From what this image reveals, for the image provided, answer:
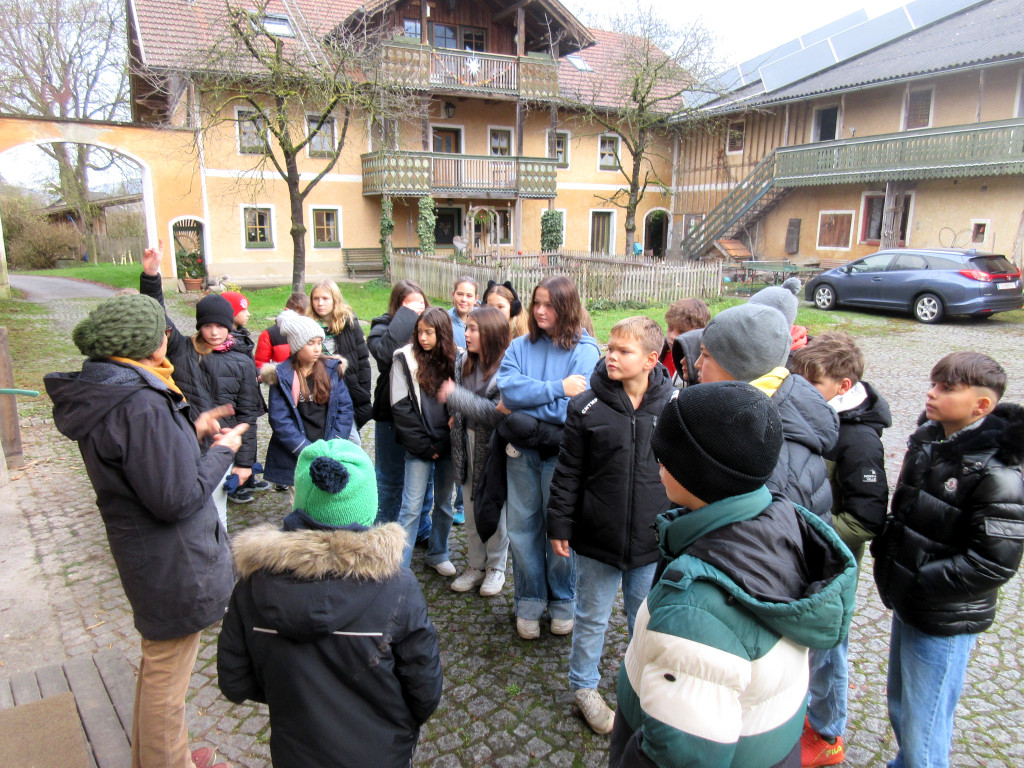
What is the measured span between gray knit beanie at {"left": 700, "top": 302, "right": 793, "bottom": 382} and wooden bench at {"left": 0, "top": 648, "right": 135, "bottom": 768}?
2.88 m

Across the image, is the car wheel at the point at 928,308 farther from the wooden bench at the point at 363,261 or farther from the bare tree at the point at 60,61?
the bare tree at the point at 60,61

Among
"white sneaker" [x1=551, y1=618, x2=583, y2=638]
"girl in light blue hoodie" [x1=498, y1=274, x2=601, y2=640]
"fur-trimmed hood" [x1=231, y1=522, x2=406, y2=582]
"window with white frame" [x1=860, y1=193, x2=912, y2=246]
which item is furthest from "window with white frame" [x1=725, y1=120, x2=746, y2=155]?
"fur-trimmed hood" [x1=231, y1=522, x2=406, y2=582]

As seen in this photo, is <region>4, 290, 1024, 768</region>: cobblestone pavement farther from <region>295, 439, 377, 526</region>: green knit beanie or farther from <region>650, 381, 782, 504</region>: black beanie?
<region>650, 381, 782, 504</region>: black beanie

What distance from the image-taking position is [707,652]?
1.31 meters

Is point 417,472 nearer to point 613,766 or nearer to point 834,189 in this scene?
point 613,766

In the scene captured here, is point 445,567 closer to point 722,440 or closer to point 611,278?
point 722,440

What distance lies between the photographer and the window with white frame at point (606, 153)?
96.9ft

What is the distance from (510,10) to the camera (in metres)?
24.8

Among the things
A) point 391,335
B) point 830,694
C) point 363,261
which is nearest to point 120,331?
point 391,335

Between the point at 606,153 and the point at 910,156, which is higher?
the point at 606,153

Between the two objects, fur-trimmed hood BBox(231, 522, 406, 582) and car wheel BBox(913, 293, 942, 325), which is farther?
car wheel BBox(913, 293, 942, 325)

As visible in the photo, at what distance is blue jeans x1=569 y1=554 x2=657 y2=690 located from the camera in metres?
2.94

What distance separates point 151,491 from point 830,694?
273cm

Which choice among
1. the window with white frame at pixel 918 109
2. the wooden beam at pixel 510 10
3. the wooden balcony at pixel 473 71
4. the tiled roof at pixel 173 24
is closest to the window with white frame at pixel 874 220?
the window with white frame at pixel 918 109
